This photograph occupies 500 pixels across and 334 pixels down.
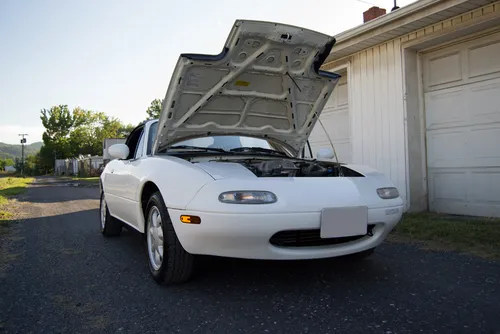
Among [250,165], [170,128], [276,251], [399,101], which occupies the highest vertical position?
[399,101]

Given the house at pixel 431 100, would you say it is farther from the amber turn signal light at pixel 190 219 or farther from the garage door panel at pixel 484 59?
the amber turn signal light at pixel 190 219

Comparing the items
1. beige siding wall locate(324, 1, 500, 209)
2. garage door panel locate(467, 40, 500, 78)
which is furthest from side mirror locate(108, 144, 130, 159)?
garage door panel locate(467, 40, 500, 78)

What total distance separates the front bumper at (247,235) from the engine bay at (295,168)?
0.77m

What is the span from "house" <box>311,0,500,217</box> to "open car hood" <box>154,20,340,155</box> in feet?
9.27

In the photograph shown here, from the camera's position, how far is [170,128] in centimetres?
347

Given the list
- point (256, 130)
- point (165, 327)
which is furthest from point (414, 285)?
point (256, 130)

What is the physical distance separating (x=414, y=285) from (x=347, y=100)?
5.48 metres

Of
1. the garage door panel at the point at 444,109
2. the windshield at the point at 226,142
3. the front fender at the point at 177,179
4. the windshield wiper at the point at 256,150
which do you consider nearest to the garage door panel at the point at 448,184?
the garage door panel at the point at 444,109

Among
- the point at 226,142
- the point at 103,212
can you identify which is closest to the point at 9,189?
the point at 103,212

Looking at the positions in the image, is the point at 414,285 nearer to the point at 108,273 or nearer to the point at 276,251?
the point at 276,251

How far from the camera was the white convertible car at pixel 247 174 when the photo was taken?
2465 mm

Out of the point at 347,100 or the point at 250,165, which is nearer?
the point at 250,165

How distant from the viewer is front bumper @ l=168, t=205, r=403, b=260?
94.1 inches

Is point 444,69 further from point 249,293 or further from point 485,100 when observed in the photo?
point 249,293
